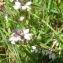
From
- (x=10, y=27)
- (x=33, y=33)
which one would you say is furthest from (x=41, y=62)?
(x=10, y=27)

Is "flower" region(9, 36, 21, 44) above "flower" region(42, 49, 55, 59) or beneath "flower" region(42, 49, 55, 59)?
above

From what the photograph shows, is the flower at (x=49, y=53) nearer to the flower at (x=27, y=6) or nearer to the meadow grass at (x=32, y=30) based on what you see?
the meadow grass at (x=32, y=30)

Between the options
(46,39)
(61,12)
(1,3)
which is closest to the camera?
(46,39)

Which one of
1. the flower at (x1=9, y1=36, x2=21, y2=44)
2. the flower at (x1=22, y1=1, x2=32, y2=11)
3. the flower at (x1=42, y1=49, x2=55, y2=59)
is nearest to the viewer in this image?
the flower at (x1=9, y1=36, x2=21, y2=44)

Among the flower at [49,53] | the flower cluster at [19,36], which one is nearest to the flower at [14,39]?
the flower cluster at [19,36]

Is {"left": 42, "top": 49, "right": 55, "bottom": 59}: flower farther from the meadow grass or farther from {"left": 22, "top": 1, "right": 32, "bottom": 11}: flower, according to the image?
{"left": 22, "top": 1, "right": 32, "bottom": 11}: flower

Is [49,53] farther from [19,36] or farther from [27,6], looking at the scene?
[27,6]

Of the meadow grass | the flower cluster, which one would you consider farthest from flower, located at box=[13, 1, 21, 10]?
the flower cluster

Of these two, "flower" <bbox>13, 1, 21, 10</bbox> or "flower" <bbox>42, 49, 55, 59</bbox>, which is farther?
"flower" <bbox>13, 1, 21, 10</bbox>

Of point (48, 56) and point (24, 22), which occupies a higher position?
point (24, 22)

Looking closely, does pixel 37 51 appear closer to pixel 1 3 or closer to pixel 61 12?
pixel 61 12

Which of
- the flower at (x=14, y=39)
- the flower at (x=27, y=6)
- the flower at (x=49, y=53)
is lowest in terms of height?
the flower at (x=49, y=53)
